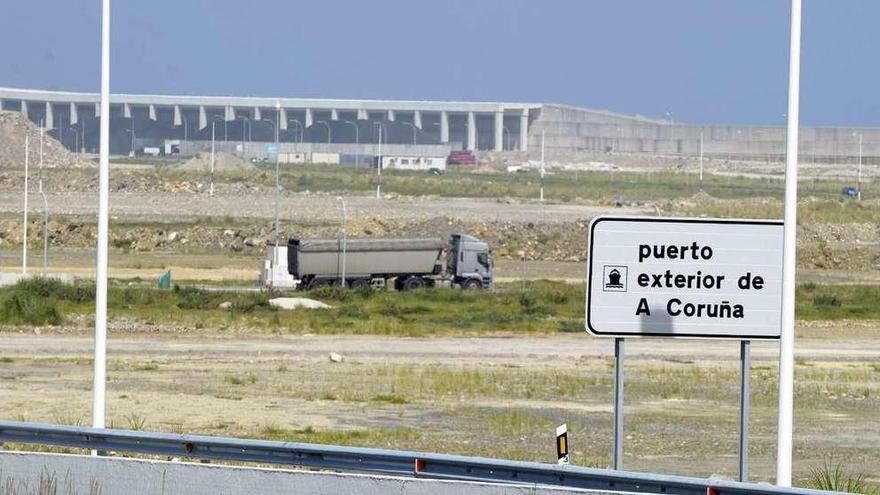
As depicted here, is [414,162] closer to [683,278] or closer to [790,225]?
[683,278]

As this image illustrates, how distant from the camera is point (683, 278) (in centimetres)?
1497

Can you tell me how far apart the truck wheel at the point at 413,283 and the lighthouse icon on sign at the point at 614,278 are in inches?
1699

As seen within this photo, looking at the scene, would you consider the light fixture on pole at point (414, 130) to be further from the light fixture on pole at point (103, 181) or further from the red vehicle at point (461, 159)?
the light fixture on pole at point (103, 181)

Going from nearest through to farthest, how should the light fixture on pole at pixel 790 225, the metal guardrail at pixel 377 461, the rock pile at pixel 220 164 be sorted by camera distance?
the metal guardrail at pixel 377 461, the light fixture on pole at pixel 790 225, the rock pile at pixel 220 164

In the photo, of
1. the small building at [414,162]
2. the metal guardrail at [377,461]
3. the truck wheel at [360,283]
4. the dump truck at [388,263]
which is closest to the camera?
the metal guardrail at [377,461]

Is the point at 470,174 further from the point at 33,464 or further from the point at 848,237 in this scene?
the point at 33,464

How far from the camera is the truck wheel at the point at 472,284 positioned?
191 ft

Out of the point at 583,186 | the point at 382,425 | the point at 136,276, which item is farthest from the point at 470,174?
the point at 382,425

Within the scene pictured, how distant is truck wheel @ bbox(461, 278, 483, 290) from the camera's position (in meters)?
58.2

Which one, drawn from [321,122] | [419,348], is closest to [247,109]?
[321,122]

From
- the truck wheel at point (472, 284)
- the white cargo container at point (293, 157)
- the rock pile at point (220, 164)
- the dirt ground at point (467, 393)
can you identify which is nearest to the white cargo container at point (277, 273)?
the truck wheel at point (472, 284)

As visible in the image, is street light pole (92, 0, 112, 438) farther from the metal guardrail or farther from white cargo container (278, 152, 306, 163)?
white cargo container (278, 152, 306, 163)

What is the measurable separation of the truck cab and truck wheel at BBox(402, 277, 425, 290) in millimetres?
1288

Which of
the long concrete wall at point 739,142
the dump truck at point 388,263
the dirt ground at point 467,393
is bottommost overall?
the dirt ground at point 467,393
